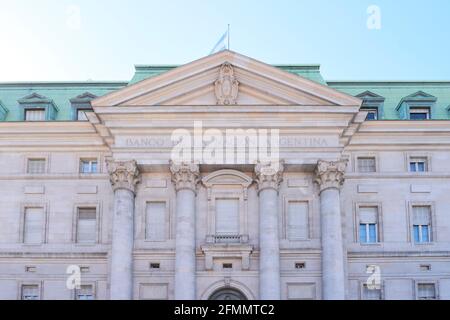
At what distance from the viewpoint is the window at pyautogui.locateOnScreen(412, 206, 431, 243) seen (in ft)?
163

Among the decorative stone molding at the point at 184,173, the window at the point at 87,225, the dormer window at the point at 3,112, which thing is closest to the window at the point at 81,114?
the dormer window at the point at 3,112

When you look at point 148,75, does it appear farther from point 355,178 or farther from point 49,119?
point 355,178

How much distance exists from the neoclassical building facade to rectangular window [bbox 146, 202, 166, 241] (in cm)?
7

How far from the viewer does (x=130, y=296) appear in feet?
154

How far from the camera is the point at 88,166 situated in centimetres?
5122

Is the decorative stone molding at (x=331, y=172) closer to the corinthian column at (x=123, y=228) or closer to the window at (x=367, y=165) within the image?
the window at (x=367, y=165)

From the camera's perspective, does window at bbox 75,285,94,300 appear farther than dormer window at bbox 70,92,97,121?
No

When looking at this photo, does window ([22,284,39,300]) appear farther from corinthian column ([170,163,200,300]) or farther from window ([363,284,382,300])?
window ([363,284,382,300])

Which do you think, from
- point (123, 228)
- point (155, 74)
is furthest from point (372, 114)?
point (123, 228)

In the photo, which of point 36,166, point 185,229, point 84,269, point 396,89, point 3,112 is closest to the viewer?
point 185,229

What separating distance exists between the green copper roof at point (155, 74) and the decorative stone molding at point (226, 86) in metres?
4.62

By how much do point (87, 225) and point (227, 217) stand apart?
814cm

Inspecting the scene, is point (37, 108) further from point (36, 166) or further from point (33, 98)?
point (36, 166)

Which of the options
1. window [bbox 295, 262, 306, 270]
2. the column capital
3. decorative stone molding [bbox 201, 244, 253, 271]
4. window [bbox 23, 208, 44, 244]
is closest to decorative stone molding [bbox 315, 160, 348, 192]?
the column capital
